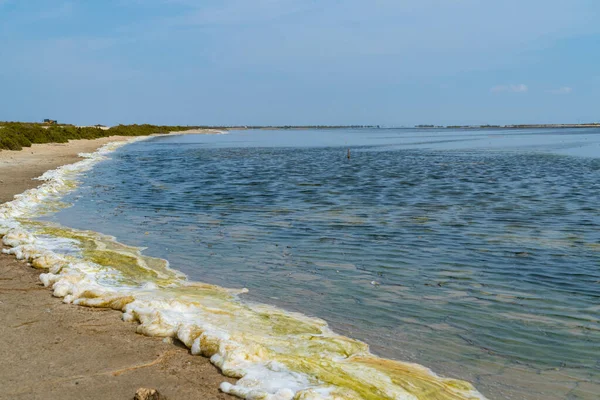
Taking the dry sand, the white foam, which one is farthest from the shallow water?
the dry sand

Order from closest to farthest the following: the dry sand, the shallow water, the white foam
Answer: the dry sand, the white foam, the shallow water

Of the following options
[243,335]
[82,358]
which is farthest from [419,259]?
[82,358]

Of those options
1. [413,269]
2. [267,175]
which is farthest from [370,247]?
[267,175]

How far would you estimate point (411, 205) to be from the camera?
17.4 metres

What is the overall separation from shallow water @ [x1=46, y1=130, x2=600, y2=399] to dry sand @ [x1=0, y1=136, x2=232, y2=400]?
226 centimetres

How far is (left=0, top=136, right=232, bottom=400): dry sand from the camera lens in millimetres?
4715

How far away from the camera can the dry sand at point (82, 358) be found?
4715 millimetres

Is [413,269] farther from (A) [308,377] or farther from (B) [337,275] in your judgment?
(A) [308,377]

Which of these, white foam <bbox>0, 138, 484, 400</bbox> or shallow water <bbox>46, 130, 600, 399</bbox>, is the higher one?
white foam <bbox>0, 138, 484, 400</bbox>

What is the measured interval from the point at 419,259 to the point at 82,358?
6.61m

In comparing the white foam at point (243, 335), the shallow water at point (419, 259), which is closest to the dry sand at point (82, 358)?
the white foam at point (243, 335)

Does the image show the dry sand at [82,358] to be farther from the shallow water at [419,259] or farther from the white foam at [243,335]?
the shallow water at [419,259]

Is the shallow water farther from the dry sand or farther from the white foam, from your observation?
the dry sand

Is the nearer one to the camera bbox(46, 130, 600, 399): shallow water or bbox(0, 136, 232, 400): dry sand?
bbox(0, 136, 232, 400): dry sand
